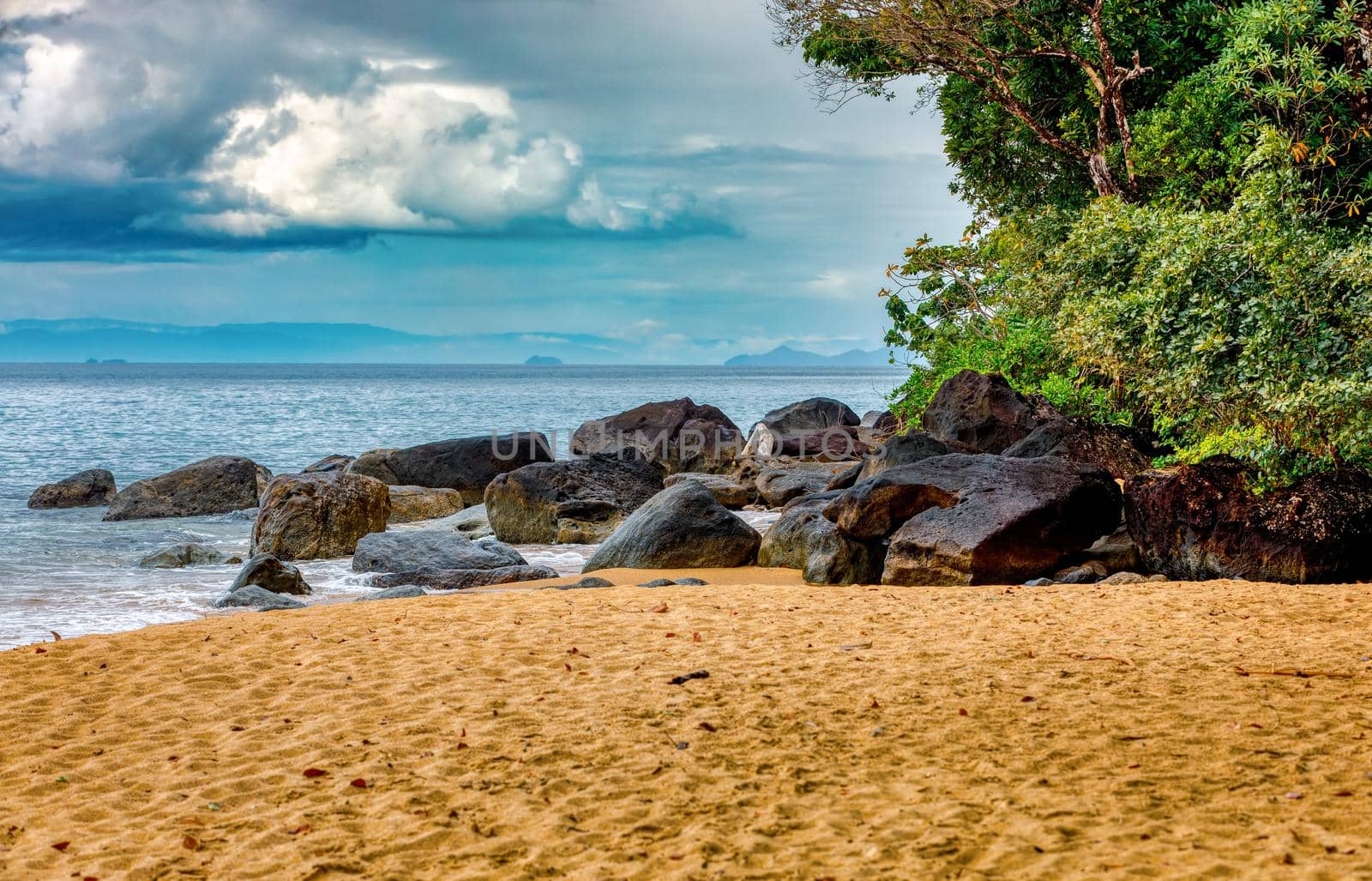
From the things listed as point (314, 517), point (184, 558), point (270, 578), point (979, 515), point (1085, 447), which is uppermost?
point (1085, 447)

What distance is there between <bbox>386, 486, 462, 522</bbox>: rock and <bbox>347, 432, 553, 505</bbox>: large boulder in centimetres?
158

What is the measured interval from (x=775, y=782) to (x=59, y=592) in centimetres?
1206

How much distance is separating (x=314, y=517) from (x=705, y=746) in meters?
12.4

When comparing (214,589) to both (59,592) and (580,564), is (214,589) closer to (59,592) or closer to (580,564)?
(59,592)

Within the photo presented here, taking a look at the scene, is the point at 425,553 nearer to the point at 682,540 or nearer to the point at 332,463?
the point at 682,540

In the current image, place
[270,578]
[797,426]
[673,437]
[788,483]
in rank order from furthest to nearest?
[797,426] < [673,437] < [788,483] < [270,578]

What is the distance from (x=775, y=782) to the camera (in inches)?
221

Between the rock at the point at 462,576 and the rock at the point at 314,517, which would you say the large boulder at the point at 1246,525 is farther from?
the rock at the point at 314,517

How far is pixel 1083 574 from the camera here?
11.8 m

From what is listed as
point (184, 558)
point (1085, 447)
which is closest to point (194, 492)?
point (184, 558)

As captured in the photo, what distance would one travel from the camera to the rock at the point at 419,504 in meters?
21.4

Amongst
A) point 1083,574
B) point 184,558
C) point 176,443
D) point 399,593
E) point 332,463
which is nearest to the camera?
point 1083,574

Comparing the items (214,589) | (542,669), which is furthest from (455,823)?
(214,589)

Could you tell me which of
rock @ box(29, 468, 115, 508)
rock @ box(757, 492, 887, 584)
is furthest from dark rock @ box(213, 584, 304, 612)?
rock @ box(29, 468, 115, 508)
